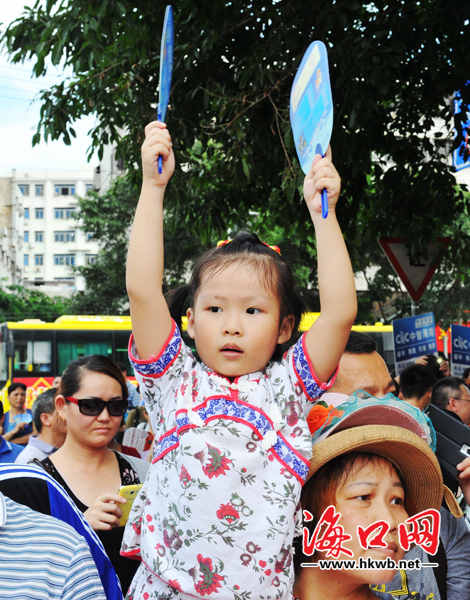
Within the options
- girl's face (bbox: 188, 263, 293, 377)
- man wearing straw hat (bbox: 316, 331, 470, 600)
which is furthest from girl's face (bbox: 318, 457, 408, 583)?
girl's face (bbox: 188, 263, 293, 377)

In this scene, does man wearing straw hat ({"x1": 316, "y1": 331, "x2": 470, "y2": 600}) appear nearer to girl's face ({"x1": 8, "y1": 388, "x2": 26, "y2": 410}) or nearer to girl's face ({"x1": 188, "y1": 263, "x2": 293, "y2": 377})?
→ girl's face ({"x1": 188, "y1": 263, "x2": 293, "y2": 377})

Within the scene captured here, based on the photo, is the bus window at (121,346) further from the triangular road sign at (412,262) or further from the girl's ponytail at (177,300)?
the girl's ponytail at (177,300)

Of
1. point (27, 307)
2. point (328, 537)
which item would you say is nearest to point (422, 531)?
point (328, 537)

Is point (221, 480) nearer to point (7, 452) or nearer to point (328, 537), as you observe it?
point (328, 537)

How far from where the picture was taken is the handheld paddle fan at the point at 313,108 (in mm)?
1825

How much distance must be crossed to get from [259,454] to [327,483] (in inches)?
11.2

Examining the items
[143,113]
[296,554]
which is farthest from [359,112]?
[296,554]

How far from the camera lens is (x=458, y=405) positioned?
18.9ft

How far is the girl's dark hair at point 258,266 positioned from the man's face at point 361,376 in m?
0.50

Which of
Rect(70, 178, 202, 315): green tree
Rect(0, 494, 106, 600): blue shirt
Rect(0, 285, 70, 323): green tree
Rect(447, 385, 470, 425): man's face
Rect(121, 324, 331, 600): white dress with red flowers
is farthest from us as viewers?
Rect(0, 285, 70, 323): green tree

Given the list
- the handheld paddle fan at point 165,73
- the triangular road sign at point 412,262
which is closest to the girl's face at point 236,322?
the handheld paddle fan at point 165,73

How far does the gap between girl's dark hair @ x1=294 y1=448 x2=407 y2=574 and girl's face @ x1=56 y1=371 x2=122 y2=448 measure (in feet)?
4.49

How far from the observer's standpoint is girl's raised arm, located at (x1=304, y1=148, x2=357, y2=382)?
1.83 m

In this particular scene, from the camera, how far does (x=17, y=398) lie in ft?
30.7
